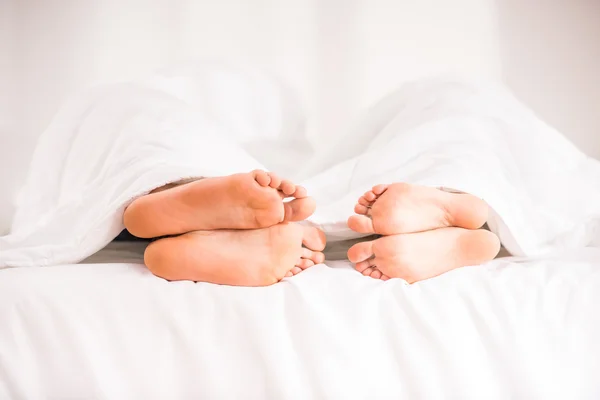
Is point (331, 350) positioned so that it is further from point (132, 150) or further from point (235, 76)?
point (235, 76)

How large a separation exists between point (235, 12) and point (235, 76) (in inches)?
10.9

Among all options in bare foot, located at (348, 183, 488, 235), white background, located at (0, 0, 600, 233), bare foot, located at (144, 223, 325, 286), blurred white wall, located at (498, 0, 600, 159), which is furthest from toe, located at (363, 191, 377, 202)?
blurred white wall, located at (498, 0, 600, 159)

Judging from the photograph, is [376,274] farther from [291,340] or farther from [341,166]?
[341,166]

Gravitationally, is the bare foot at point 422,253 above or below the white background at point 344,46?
below

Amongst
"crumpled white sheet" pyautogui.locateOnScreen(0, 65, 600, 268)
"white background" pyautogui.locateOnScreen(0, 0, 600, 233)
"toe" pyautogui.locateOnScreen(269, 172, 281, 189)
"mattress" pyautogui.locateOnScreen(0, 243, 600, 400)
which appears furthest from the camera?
"white background" pyautogui.locateOnScreen(0, 0, 600, 233)

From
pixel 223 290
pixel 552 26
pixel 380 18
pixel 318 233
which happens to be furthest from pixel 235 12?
pixel 223 290

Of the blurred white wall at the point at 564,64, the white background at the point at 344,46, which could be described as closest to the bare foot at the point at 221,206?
the white background at the point at 344,46

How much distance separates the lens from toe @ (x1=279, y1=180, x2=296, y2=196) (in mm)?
663

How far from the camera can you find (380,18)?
5.85ft

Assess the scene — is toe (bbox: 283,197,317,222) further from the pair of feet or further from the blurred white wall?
the blurred white wall

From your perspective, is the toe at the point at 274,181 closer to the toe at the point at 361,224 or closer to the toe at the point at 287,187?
the toe at the point at 287,187

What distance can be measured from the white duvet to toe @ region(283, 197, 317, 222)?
0.22ft

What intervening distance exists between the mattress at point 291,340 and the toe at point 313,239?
0.33 feet

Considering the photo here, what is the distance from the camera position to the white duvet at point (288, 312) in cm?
56
